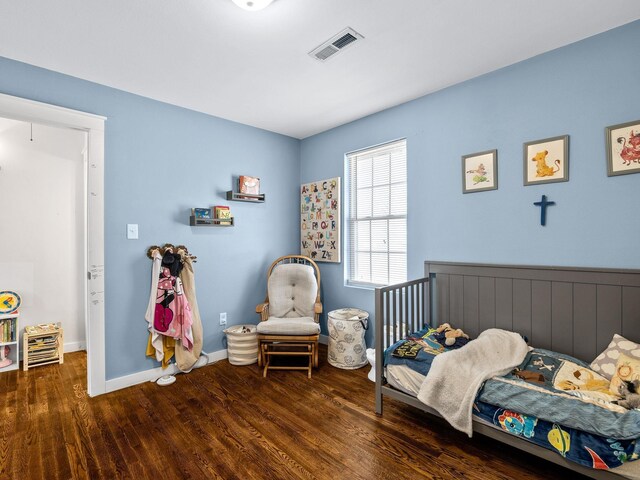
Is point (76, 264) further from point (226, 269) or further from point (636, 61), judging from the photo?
point (636, 61)

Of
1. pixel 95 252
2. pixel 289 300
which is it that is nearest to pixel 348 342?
pixel 289 300

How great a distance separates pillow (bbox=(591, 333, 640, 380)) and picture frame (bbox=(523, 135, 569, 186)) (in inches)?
40.6

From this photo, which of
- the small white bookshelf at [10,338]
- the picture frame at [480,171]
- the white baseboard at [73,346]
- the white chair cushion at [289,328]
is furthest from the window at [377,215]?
the small white bookshelf at [10,338]

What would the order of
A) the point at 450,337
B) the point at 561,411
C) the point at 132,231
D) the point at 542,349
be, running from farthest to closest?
the point at 132,231 < the point at 450,337 < the point at 542,349 < the point at 561,411

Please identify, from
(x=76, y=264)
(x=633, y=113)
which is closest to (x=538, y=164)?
(x=633, y=113)

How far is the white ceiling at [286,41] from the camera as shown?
1.81m

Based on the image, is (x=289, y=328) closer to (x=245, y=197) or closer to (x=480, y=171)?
(x=245, y=197)

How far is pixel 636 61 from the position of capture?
76.8 inches

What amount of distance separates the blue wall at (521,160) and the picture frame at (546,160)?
0.04 m

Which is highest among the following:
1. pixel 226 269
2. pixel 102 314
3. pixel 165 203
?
pixel 165 203

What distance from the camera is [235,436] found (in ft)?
6.84

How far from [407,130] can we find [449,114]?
0.40 meters

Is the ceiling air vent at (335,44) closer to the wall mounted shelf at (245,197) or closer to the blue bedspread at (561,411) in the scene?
the wall mounted shelf at (245,197)

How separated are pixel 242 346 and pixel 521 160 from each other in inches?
113
